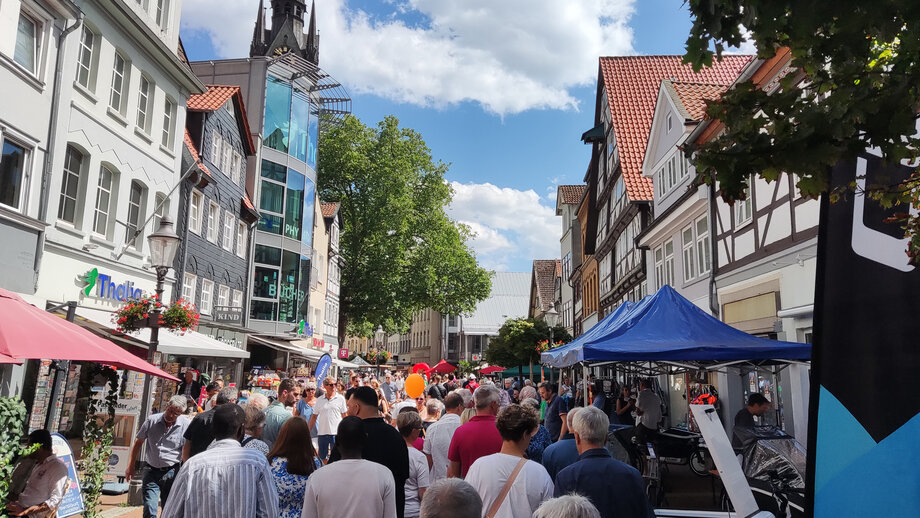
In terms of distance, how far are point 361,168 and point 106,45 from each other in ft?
83.2

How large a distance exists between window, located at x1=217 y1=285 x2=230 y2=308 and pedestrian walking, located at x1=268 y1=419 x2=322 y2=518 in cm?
1987

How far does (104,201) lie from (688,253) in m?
15.5

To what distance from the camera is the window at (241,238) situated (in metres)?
26.0

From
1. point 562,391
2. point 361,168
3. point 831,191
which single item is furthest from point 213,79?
point 831,191

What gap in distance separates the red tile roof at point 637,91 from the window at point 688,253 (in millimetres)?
→ 4284

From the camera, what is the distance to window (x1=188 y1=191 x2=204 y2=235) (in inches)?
814

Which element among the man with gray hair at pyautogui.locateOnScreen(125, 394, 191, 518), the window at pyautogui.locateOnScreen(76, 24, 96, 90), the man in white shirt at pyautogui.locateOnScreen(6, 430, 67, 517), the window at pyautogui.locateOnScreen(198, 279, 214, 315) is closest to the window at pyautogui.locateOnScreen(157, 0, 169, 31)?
the window at pyautogui.locateOnScreen(76, 24, 96, 90)

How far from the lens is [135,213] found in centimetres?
1672

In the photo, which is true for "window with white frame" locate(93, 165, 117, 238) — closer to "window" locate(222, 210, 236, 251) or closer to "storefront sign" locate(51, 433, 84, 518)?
"window" locate(222, 210, 236, 251)

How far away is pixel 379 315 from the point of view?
4122 centimetres

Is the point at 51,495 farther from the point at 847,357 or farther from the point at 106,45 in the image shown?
the point at 106,45

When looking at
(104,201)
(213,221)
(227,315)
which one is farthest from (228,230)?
(104,201)

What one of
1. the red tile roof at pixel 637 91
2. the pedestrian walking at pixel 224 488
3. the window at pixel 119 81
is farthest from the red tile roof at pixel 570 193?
the pedestrian walking at pixel 224 488

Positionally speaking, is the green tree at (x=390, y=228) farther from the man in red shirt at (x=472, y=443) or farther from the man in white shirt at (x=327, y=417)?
the man in red shirt at (x=472, y=443)
